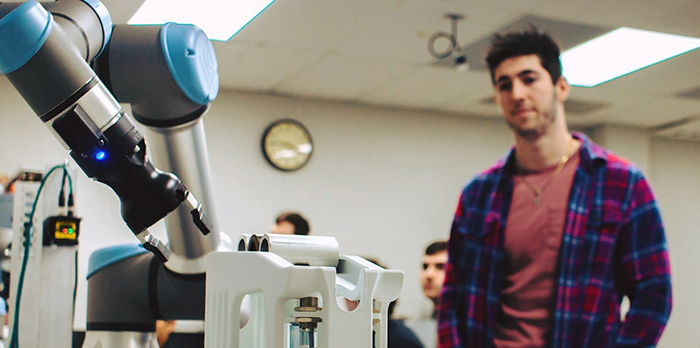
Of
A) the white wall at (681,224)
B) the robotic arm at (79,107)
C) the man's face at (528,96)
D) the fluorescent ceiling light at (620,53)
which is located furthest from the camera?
the white wall at (681,224)

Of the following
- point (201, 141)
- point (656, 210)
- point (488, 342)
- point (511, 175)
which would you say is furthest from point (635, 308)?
point (201, 141)

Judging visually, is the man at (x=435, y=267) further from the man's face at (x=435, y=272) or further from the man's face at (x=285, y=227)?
the man's face at (x=285, y=227)

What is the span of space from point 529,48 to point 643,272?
0.53 meters

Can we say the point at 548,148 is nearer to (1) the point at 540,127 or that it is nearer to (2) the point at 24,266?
(1) the point at 540,127

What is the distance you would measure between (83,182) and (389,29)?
224 cm

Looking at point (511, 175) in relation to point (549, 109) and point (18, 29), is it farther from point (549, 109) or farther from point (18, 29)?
point (18, 29)

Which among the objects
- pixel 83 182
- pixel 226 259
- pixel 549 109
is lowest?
pixel 226 259

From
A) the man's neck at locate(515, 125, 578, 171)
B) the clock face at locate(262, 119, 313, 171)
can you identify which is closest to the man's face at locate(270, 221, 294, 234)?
the clock face at locate(262, 119, 313, 171)

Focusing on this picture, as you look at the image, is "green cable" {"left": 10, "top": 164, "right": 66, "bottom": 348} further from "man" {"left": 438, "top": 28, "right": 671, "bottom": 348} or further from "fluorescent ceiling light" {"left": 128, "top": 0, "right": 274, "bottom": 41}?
"fluorescent ceiling light" {"left": 128, "top": 0, "right": 274, "bottom": 41}

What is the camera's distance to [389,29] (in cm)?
395

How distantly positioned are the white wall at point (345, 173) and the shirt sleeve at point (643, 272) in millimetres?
3936

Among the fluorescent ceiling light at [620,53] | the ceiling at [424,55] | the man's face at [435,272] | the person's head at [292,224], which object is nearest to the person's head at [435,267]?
the man's face at [435,272]

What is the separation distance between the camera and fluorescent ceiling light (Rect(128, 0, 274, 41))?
141 inches

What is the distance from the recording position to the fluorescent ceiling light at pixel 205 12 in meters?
3.58
